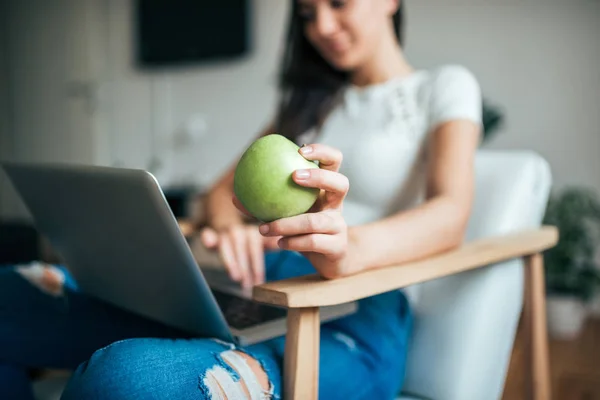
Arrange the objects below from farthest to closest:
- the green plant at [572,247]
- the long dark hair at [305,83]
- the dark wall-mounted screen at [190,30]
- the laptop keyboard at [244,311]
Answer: the dark wall-mounted screen at [190,30] < the green plant at [572,247] < the long dark hair at [305,83] < the laptop keyboard at [244,311]

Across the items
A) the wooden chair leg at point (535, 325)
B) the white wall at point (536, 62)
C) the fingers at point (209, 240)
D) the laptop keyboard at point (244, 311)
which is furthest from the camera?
the white wall at point (536, 62)

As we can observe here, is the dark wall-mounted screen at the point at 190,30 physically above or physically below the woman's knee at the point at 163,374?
above

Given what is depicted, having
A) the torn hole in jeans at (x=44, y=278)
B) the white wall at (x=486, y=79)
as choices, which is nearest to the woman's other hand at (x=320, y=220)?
the torn hole in jeans at (x=44, y=278)

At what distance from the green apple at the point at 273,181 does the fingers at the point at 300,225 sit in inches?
0.4

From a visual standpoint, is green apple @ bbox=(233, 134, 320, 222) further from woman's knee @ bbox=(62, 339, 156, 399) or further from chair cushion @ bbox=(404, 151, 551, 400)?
chair cushion @ bbox=(404, 151, 551, 400)

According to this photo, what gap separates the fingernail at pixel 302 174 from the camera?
0.54 m

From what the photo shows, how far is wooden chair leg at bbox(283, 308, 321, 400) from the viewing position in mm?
607

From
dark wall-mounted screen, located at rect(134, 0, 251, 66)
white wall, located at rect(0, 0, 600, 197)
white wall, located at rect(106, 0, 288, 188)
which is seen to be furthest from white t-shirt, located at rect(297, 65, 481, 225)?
dark wall-mounted screen, located at rect(134, 0, 251, 66)

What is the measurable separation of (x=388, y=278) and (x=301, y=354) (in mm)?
147

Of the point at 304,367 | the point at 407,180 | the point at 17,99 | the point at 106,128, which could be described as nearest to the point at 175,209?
the point at 106,128

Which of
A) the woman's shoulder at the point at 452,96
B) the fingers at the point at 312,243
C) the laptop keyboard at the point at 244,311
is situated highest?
the woman's shoulder at the point at 452,96

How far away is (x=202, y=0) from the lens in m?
3.30

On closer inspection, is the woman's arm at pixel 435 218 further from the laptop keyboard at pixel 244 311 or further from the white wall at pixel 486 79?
the white wall at pixel 486 79

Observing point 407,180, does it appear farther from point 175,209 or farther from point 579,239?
point 175,209
